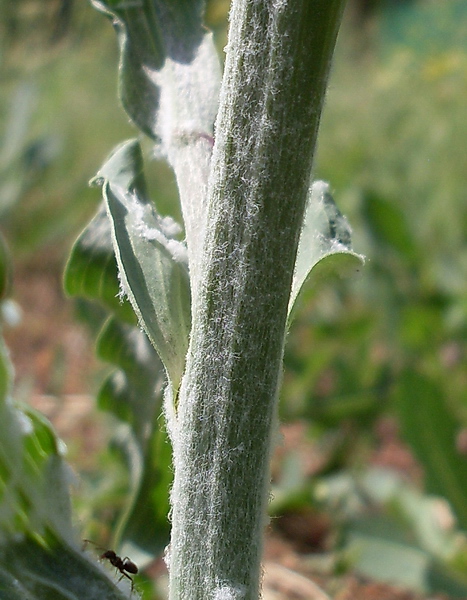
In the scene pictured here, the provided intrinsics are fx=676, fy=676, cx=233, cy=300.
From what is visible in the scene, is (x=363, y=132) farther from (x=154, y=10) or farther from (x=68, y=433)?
(x=154, y=10)

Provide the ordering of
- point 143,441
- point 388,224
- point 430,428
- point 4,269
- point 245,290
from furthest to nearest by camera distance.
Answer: point 388,224
point 430,428
point 143,441
point 4,269
point 245,290

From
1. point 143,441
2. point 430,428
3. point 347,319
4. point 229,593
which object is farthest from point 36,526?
point 347,319

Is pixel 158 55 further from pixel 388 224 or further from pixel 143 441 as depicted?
pixel 388 224

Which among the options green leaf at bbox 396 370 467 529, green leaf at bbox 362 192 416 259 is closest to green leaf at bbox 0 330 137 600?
green leaf at bbox 396 370 467 529

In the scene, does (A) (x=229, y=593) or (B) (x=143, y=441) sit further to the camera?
(B) (x=143, y=441)

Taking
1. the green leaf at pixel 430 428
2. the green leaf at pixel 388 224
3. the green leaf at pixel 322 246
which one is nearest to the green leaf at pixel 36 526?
the green leaf at pixel 322 246

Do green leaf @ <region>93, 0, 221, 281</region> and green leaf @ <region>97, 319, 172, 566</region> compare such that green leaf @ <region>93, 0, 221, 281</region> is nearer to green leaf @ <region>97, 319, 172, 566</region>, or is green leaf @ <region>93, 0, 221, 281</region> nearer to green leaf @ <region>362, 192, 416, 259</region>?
green leaf @ <region>97, 319, 172, 566</region>
